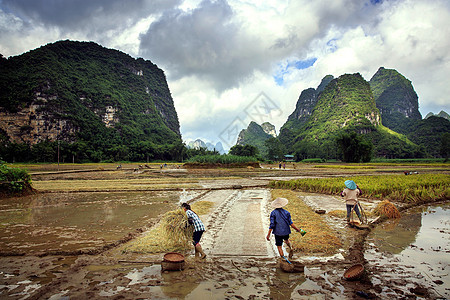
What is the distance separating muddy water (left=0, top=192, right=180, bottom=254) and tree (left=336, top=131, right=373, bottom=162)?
215ft

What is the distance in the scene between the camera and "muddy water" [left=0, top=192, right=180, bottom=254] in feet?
21.9

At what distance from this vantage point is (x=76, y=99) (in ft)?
367

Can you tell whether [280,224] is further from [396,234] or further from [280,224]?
[396,234]

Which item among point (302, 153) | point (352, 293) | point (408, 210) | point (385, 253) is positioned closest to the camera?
point (352, 293)

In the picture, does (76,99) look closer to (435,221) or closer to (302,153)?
(302,153)

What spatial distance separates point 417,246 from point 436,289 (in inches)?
111

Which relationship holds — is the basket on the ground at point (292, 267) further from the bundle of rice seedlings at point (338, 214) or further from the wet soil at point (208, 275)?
the bundle of rice seedlings at point (338, 214)

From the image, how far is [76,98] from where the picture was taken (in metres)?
112

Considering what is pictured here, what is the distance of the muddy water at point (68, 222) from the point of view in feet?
21.9

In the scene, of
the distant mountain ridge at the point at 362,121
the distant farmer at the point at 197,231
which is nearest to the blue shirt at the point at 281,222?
the distant farmer at the point at 197,231

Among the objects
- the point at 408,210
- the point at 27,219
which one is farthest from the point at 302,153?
the point at 27,219

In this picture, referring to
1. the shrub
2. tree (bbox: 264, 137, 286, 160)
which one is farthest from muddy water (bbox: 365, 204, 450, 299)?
tree (bbox: 264, 137, 286, 160)

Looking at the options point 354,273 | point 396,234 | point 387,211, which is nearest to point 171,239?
point 354,273

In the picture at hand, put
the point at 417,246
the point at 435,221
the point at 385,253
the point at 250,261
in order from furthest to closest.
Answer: the point at 435,221 → the point at 417,246 → the point at 385,253 → the point at 250,261
